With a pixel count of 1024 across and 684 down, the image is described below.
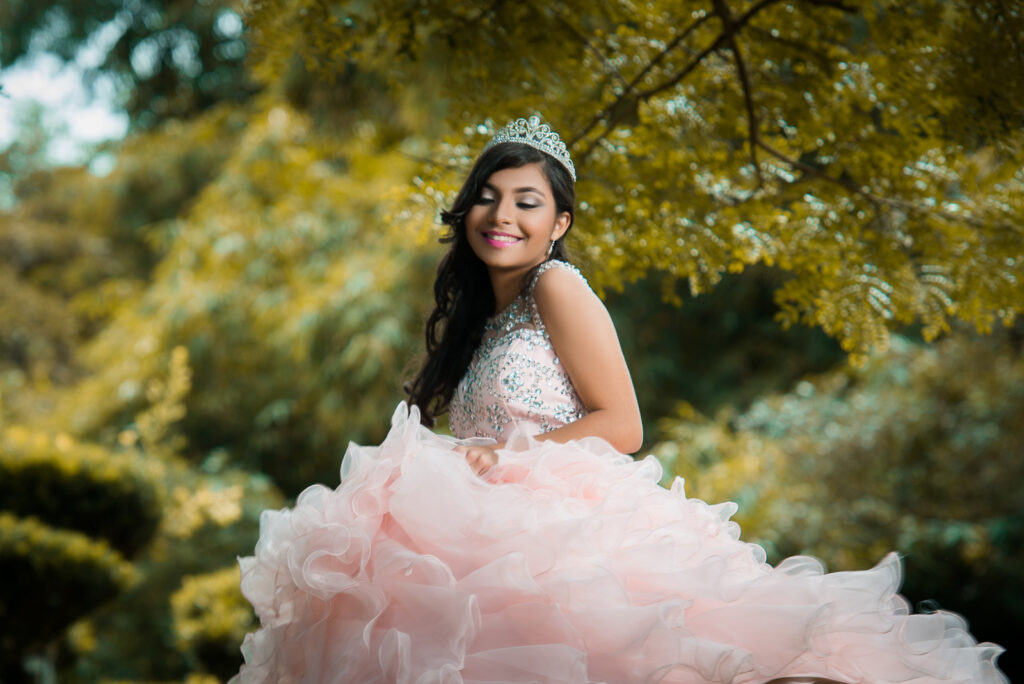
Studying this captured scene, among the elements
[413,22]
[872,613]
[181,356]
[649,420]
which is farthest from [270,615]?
[649,420]

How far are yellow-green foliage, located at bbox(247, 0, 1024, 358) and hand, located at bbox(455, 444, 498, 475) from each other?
1.31 metres

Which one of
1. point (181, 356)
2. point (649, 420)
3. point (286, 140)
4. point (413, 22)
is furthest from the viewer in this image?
point (286, 140)

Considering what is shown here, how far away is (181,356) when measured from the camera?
5215 millimetres

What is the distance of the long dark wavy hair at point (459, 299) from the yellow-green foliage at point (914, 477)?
3176mm

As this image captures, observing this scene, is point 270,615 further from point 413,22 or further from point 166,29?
point 166,29

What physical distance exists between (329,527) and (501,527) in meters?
0.33

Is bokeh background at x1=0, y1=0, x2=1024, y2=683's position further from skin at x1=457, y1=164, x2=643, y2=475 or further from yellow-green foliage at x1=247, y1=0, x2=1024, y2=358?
skin at x1=457, y1=164, x2=643, y2=475

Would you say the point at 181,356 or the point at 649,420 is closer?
the point at 181,356

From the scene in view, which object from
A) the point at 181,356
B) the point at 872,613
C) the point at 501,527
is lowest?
the point at 872,613

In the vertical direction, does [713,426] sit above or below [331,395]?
below

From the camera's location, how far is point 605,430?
2.03 m

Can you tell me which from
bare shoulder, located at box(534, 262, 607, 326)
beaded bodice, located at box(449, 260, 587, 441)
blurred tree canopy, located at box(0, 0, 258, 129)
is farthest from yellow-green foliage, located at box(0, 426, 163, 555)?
blurred tree canopy, located at box(0, 0, 258, 129)

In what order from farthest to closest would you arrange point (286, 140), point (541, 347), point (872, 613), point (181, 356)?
point (286, 140)
point (181, 356)
point (541, 347)
point (872, 613)

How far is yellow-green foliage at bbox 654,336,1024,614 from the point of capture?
5480mm
